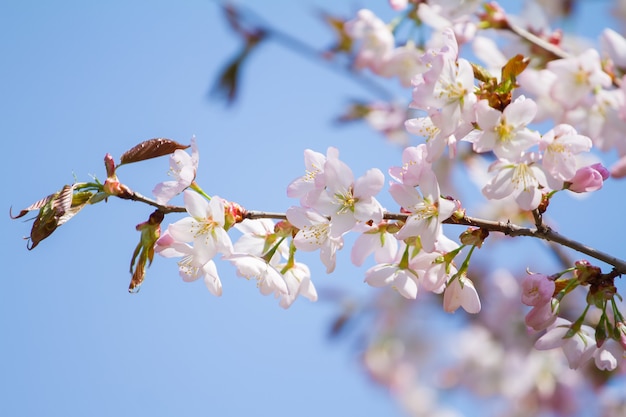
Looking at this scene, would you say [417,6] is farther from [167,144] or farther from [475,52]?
[167,144]

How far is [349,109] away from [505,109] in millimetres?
1854

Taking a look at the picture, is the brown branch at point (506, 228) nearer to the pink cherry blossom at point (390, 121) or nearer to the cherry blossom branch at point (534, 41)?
the cherry blossom branch at point (534, 41)

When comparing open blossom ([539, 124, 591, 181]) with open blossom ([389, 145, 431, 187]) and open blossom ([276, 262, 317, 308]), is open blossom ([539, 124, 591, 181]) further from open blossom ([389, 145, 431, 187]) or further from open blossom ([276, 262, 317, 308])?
open blossom ([276, 262, 317, 308])

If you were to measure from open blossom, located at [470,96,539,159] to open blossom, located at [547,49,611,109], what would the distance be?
563 mm

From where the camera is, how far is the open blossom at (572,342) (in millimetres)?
1046

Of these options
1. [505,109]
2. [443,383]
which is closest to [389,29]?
[505,109]

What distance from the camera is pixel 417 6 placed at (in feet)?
6.20

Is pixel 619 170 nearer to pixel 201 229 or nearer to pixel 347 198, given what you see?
pixel 347 198

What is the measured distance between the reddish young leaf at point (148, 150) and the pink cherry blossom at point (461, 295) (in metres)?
0.48

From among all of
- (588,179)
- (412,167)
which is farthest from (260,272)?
(588,179)

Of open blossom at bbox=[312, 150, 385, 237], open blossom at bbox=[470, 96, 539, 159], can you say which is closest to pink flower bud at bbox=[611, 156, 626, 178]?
open blossom at bbox=[470, 96, 539, 159]

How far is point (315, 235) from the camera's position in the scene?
983mm

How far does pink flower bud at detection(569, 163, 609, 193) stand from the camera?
0.94 metres

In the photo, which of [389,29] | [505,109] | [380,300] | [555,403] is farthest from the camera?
[380,300]
